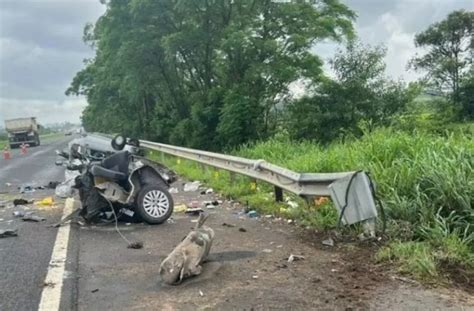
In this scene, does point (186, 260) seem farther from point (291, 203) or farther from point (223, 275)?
point (291, 203)

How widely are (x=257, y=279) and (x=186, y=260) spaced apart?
2.11 feet

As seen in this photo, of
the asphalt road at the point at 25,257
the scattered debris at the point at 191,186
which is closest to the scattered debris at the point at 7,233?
the asphalt road at the point at 25,257

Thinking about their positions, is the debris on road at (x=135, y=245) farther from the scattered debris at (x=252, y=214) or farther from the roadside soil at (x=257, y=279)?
the scattered debris at (x=252, y=214)

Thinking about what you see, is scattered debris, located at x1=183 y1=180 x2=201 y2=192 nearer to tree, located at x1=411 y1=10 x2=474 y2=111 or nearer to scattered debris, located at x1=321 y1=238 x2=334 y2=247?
scattered debris, located at x1=321 y1=238 x2=334 y2=247

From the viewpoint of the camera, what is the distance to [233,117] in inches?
998

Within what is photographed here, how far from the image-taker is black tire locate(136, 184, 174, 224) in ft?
24.9

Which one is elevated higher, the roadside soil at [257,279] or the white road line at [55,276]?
the white road line at [55,276]

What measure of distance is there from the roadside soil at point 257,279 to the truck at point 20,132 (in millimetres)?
54974

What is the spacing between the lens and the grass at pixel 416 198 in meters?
4.88

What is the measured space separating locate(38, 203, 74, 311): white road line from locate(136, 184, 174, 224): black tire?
1.04 metres

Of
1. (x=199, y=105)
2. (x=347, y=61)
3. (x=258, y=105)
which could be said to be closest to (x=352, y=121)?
(x=347, y=61)

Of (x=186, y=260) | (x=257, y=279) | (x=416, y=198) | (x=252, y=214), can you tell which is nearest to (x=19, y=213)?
(x=252, y=214)

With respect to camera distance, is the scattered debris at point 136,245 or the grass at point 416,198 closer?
the grass at point 416,198

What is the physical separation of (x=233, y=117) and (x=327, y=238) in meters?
19.5
